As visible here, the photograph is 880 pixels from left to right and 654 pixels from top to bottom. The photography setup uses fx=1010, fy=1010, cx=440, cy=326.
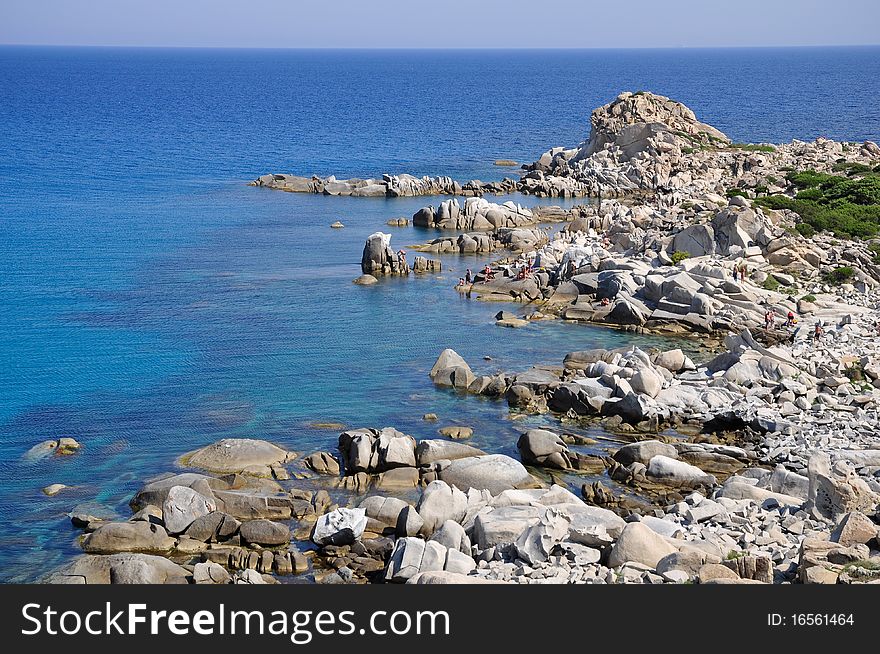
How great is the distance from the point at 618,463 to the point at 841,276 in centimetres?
2993

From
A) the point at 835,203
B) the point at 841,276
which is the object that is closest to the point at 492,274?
the point at 841,276

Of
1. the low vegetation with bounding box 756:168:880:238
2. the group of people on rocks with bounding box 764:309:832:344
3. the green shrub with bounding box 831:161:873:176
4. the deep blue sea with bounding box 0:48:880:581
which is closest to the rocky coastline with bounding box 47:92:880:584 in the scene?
the group of people on rocks with bounding box 764:309:832:344

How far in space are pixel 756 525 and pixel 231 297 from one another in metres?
43.1

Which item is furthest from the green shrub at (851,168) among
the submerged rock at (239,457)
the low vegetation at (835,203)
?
the submerged rock at (239,457)

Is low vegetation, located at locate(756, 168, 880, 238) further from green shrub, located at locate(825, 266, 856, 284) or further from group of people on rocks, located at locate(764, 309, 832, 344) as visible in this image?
group of people on rocks, located at locate(764, 309, 832, 344)

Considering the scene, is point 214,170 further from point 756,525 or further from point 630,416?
point 756,525

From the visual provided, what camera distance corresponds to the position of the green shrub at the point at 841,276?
202 ft

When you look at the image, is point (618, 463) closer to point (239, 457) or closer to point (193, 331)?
point (239, 457)

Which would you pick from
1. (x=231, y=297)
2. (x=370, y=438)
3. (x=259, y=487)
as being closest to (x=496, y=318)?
(x=231, y=297)

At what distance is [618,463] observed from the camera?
39.2 m

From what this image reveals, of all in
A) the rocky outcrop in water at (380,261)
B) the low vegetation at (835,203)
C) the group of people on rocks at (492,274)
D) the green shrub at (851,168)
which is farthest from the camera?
the green shrub at (851,168)

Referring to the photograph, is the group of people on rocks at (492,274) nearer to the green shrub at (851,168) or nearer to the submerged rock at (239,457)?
the submerged rock at (239,457)

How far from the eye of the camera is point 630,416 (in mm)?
43875

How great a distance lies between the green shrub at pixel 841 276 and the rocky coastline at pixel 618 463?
0.45 ft
